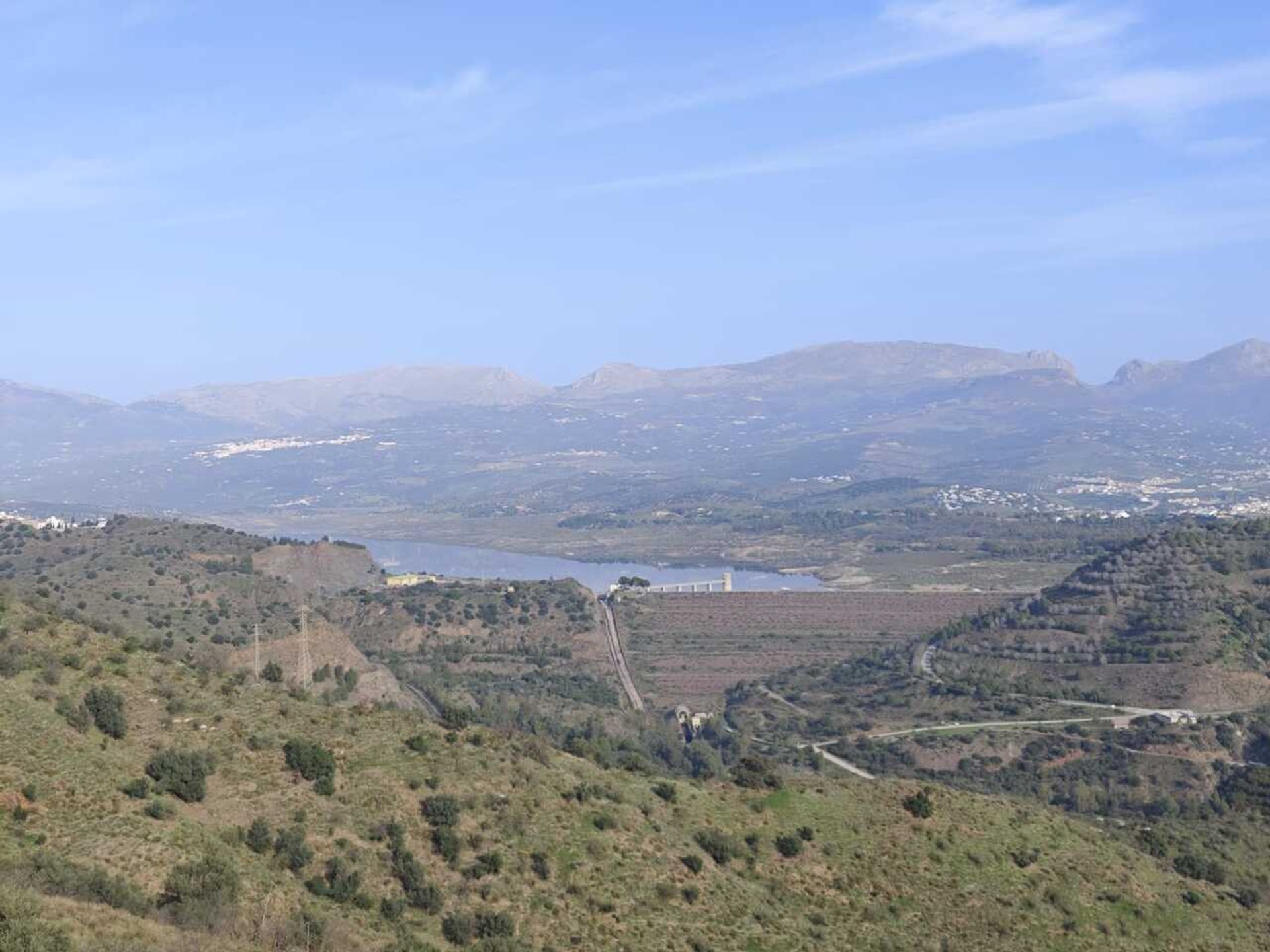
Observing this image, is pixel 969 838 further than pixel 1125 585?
No

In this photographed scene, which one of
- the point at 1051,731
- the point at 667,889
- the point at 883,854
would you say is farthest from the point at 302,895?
the point at 1051,731

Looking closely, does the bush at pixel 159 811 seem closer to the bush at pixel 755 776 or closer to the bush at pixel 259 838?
the bush at pixel 259 838

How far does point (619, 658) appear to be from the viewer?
97.9 metres

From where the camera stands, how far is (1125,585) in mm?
87625

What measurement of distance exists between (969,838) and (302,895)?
17.8 metres

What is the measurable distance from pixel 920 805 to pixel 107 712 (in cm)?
1945

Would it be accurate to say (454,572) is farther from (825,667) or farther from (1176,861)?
(1176,861)

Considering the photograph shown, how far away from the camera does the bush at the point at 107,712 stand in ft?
104

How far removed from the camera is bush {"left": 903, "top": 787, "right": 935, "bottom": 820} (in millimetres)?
38656

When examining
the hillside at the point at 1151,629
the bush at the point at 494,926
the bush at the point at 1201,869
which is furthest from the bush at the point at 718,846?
the hillside at the point at 1151,629

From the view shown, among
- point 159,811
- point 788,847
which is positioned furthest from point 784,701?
point 159,811

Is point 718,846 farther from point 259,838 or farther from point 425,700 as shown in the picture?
point 425,700

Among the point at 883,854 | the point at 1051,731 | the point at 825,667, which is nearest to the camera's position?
the point at 883,854

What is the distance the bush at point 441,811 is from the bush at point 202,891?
5590mm
